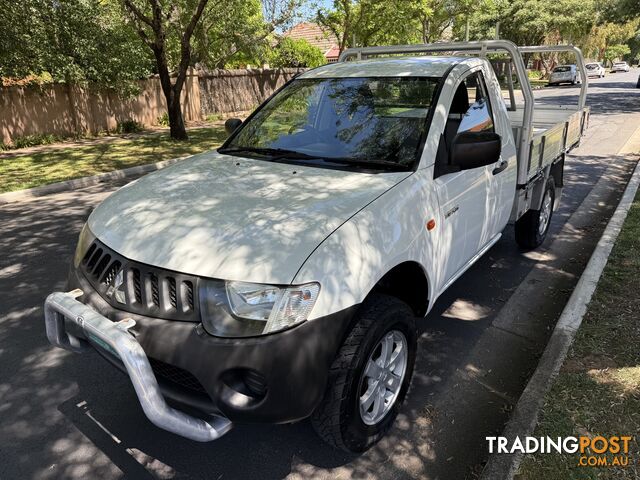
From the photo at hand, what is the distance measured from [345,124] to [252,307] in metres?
1.75

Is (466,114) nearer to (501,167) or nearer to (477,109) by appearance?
(477,109)

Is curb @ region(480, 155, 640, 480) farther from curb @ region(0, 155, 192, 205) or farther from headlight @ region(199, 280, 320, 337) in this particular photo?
curb @ region(0, 155, 192, 205)

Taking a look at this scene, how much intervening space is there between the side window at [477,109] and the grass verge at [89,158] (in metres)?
7.36

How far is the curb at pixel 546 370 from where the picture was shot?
2.44m

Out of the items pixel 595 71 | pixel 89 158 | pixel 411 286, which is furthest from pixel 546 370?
pixel 595 71

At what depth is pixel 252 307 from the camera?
6.79ft

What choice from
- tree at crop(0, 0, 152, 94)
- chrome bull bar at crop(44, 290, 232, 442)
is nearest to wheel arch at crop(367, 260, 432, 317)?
chrome bull bar at crop(44, 290, 232, 442)

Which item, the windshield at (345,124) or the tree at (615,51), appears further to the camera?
the tree at (615,51)

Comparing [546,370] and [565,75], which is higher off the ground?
[565,75]

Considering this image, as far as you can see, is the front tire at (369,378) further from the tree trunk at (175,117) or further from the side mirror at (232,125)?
the tree trunk at (175,117)

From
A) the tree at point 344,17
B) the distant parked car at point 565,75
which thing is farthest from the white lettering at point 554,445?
the distant parked car at point 565,75

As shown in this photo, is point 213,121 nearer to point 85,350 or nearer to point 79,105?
point 79,105

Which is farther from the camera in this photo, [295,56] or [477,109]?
[295,56]

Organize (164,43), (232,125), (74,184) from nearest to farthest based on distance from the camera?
1. (232,125)
2. (74,184)
3. (164,43)
